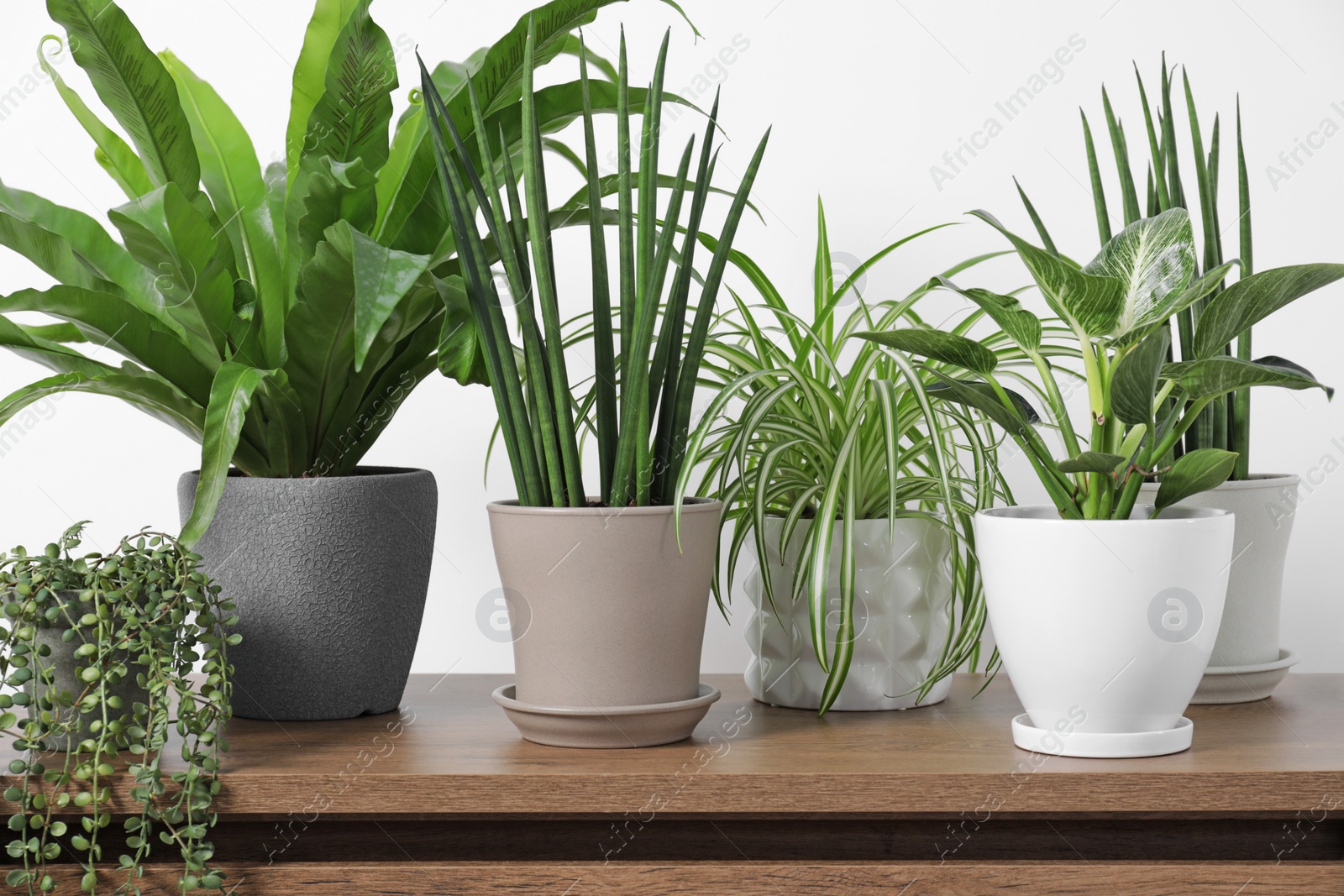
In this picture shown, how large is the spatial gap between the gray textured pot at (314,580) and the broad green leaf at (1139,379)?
0.52 m

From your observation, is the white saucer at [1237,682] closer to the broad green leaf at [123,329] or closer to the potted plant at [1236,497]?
the potted plant at [1236,497]

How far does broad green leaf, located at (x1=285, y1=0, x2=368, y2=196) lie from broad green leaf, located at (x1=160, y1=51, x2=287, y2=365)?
0.14ft

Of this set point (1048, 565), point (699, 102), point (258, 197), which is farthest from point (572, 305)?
point (1048, 565)

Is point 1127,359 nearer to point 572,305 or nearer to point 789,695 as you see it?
point 789,695

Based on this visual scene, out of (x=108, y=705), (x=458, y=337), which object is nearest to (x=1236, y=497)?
(x=458, y=337)

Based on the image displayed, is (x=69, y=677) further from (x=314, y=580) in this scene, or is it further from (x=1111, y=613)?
(x=1111, y=613)

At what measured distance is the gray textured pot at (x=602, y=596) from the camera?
72 cm

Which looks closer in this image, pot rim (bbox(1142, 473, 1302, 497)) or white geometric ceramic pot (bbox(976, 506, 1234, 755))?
white geometric ceramic pot (bbox(976, 506, 1234, 755))

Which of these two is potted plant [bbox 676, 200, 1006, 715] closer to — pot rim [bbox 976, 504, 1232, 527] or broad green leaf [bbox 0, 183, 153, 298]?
pot rim [bbox 976, 504, 1232, 527]

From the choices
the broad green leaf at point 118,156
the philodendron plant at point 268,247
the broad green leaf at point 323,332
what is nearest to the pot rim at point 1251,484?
the philodendron plant at point 268,247

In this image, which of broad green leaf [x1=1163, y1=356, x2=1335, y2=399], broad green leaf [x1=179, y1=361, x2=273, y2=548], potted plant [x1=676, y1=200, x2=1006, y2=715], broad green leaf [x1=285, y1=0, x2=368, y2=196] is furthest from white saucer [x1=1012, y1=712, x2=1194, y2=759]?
broad green leaf [x1=285, y1=0, x2=368, y2=196]

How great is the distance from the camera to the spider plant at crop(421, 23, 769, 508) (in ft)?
2.41

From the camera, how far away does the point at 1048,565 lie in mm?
696

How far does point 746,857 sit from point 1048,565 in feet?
0.91
